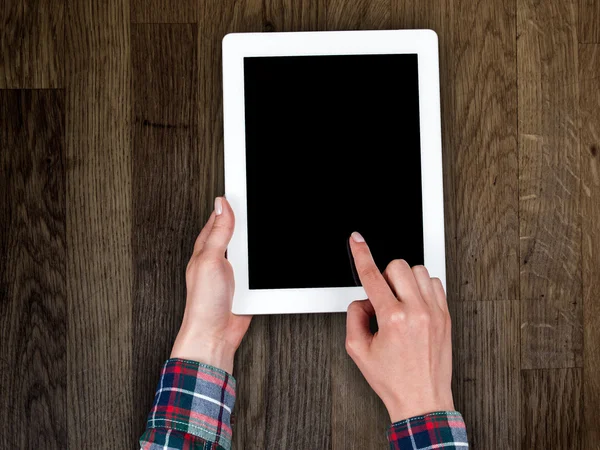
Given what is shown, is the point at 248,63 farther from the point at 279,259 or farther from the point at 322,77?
the point at 279,259

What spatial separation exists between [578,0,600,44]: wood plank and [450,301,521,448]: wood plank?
369 mm

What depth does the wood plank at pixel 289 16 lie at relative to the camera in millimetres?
633

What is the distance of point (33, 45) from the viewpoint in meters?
0.63

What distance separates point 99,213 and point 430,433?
0.49m

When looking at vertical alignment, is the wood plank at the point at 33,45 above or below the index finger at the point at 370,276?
above

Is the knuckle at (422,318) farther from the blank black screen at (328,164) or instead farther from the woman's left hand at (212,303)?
the woman's left hand at (212,303)

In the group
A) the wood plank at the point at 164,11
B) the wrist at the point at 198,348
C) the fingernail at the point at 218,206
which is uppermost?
the wood plank at the point at 164,11

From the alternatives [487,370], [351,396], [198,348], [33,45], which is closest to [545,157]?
[487,370]

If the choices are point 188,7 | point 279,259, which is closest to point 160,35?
point 188,7

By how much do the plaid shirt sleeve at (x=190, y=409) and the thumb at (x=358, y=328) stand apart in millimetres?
168

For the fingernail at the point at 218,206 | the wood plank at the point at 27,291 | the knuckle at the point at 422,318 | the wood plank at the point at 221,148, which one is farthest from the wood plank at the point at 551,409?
→ the wood plank at the point at 27,291

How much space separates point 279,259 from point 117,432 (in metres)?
0.32

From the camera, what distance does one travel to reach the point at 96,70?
63 centimetres

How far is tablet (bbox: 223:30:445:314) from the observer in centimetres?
59
